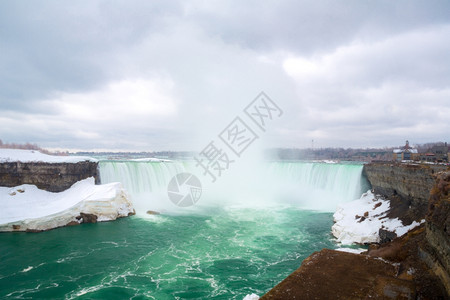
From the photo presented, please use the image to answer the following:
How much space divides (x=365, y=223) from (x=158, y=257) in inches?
542

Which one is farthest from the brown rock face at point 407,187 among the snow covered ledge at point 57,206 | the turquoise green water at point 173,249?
the snow covered ledge at point 57,206

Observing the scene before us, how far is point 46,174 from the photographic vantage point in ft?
84.9

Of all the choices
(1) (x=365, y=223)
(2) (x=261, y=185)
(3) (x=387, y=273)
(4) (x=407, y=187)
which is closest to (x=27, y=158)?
(2) (x=261, y=185)

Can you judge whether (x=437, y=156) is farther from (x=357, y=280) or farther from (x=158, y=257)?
(x=158, y=257)

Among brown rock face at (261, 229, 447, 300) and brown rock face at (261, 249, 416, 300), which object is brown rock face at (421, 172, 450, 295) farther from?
brown rock face at (261, 249, 416, 300)

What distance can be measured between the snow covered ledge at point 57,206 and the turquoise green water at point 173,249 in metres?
1.11

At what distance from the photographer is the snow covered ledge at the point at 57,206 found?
19.1 metres

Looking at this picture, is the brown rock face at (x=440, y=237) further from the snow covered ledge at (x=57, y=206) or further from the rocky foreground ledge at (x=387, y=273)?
the snow covered ledge at (x=57, y=206)

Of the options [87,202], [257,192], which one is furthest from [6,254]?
[257,192]

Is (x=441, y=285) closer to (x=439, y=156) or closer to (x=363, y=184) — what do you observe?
(x=363, y=184)

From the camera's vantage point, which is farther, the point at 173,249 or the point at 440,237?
the point at 173,249

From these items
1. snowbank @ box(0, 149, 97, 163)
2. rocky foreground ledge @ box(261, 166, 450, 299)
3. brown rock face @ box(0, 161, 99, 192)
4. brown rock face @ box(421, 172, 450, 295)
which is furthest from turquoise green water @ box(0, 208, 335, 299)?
snowbank @ box(0, 149, 97, 163)

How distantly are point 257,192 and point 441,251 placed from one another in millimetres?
29765

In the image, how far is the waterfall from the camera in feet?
92.5
